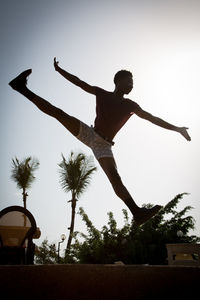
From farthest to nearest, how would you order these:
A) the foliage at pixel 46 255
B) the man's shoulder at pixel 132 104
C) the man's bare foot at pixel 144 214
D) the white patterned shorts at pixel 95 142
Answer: the foliage at pixel 46 255
the man's shoulder at pixel 132 104
the white patterned shorts at pixel 95 142
the man's bare foot at pixel 144 214

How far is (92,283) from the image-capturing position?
4.51 ft

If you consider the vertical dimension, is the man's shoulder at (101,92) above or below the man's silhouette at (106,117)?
above

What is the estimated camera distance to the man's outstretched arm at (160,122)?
298 centimetres

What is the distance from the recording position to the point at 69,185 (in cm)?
1862

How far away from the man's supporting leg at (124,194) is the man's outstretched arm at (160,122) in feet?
1.95

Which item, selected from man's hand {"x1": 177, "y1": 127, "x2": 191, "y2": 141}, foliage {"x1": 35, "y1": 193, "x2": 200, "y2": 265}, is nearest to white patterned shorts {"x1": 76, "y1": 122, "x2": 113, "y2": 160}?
man's hand {"x1": 177, "y1": 127, "x2": 191, "y2": 141}

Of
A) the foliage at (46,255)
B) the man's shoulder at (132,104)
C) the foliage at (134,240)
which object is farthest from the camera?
the foliage at (46,255)

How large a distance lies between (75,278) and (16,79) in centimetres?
206

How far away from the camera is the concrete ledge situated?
4.32 ft

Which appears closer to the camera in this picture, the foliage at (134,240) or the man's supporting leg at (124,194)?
the man's supporting leg at (124,194)

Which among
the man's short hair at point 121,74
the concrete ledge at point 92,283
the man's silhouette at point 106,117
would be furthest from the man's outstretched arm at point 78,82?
the concrete ledge at point 92,283

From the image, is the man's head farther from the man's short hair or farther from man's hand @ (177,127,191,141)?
man's hand @ (177,127,191,141)

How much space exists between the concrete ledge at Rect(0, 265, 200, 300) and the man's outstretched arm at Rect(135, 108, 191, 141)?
1757 millimetres

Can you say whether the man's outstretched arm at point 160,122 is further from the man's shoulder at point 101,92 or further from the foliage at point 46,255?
the foliage at point 46,255
